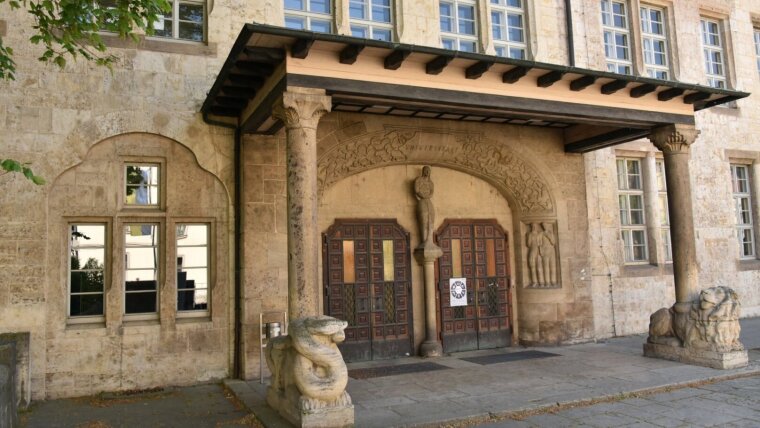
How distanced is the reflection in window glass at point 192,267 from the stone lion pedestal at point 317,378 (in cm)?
277

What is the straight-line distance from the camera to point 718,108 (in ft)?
41.8

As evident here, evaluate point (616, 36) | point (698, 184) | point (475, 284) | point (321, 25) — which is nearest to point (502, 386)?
point (475, 284)

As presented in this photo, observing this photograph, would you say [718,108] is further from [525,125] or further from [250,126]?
[250,126]

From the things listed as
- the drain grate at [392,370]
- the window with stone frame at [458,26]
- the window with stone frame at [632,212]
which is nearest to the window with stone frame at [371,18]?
the window with stone frame at [458,26]

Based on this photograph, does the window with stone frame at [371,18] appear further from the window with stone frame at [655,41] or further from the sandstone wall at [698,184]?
the window with stone frame at [655,41]

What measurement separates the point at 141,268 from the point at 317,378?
365cm

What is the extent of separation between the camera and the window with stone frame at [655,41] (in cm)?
1207

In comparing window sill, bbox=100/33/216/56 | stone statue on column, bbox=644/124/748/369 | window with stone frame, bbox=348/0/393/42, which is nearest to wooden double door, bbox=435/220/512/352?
→ stone statue on column, bbox=644/124/748/369

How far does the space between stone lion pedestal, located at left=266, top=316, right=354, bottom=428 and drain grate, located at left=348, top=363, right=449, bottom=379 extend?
2373mm

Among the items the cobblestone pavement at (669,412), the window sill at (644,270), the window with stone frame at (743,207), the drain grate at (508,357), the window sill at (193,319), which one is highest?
the window with stone frame at (743,207)

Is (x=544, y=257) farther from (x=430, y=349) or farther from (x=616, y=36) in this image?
(x=616, y=36)

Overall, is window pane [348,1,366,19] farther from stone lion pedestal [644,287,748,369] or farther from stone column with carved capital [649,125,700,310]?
stone lion pedestal [644,287,748,369]

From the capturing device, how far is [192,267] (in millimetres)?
8297

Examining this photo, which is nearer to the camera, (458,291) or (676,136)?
(676,136)
